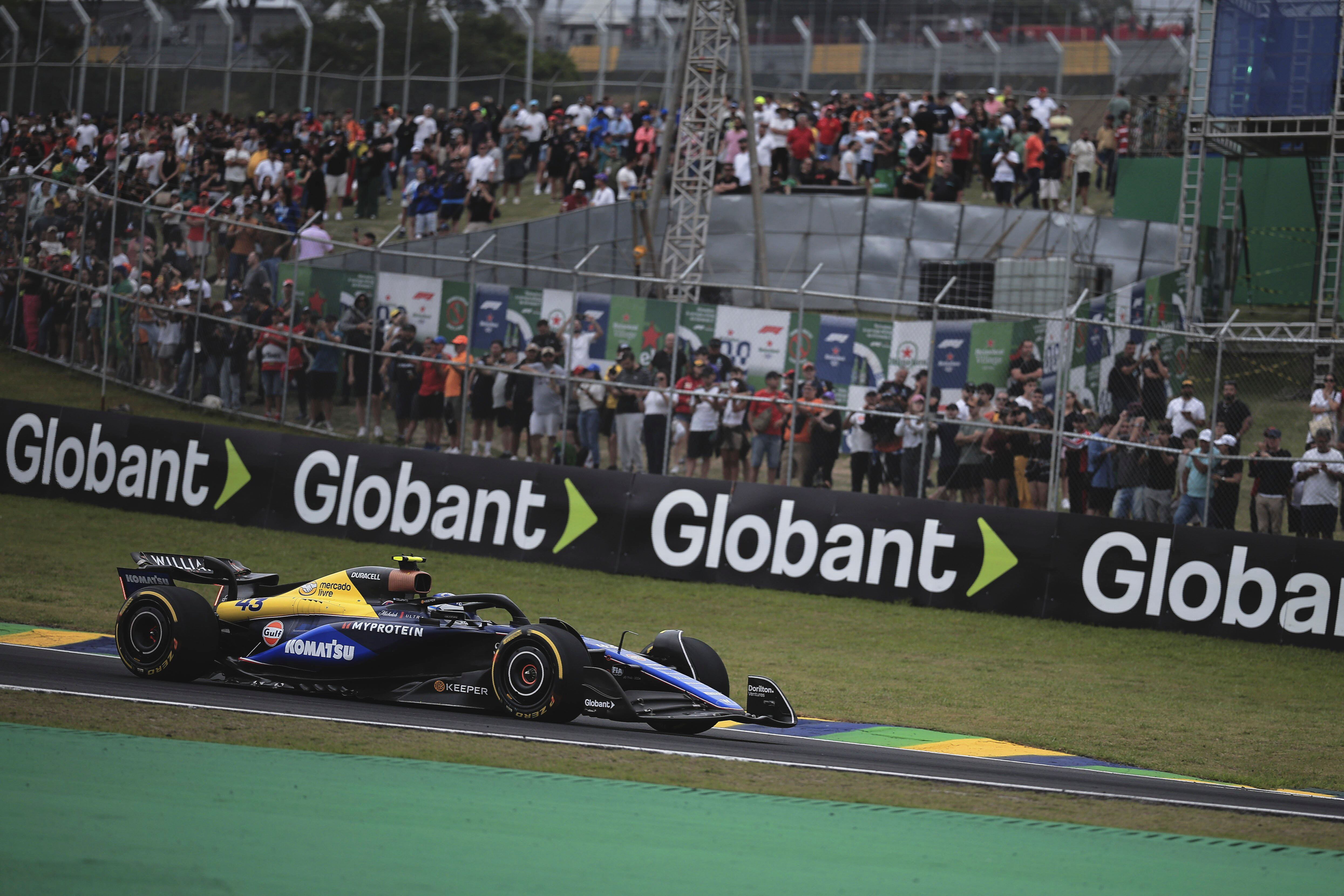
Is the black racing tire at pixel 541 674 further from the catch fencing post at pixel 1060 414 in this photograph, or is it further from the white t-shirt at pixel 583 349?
the white t-shirt at pixel 583 349

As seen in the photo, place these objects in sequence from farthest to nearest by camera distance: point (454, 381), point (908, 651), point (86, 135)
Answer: point (86, 135) < point (454, 381) < point (908, 651)

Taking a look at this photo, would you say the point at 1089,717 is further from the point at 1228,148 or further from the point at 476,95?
the point at 476,95

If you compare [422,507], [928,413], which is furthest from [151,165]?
[928,413]

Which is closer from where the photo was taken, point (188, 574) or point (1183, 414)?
point (188, 574)

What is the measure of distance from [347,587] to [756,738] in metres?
2.89

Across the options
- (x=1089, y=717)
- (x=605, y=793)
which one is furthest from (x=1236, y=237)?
(x=605, y=793)

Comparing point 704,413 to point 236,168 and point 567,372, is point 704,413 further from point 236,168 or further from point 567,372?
point 236,168

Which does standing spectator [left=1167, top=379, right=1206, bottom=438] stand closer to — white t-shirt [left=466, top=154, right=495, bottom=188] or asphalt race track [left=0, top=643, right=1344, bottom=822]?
asphalt race track [left=0, top=643, right=1344, bottom=822]

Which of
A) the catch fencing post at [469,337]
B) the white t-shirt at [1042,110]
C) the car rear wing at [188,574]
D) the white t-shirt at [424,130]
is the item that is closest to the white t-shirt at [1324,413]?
the catch fencing post at [469,337]

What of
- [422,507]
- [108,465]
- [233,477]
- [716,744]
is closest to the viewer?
[716,744]

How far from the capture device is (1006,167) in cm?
2838

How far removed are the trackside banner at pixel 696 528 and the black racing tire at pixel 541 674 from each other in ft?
23.4

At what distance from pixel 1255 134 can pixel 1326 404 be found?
32.9 feet

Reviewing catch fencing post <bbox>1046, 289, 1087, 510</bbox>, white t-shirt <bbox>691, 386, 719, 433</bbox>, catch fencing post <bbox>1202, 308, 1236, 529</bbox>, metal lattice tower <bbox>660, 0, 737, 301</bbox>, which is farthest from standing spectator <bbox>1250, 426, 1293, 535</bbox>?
metal lattice tower <bbox>660, 0, 737, 301</bbox>
